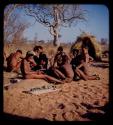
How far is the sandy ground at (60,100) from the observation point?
3307 mm

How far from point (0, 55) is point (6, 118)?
80cm

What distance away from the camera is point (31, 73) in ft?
11.1

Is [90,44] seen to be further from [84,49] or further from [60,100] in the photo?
[60,100]

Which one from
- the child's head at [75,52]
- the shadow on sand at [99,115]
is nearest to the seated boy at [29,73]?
the child's head at [75,52]

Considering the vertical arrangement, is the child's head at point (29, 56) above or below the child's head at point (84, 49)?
below

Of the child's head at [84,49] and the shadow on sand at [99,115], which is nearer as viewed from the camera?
the shadow on sand at [99,115]

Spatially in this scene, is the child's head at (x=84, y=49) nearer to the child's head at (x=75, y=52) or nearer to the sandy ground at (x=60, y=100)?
the child's head at (x=75, y=52)

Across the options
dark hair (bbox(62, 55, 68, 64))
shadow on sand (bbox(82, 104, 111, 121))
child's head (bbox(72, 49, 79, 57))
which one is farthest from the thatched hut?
shadow on sand (bbox(82, 104, 111, 121))

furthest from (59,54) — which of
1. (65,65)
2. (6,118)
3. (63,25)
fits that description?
(6,118)

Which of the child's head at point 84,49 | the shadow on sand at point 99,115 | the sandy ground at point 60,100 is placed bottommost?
the shadow on sand at point 99,115

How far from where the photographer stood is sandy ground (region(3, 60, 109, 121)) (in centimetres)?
331

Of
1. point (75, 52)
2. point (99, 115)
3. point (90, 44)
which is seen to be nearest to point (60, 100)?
point (99, 115)

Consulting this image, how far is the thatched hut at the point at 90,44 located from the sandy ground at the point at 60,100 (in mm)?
174
